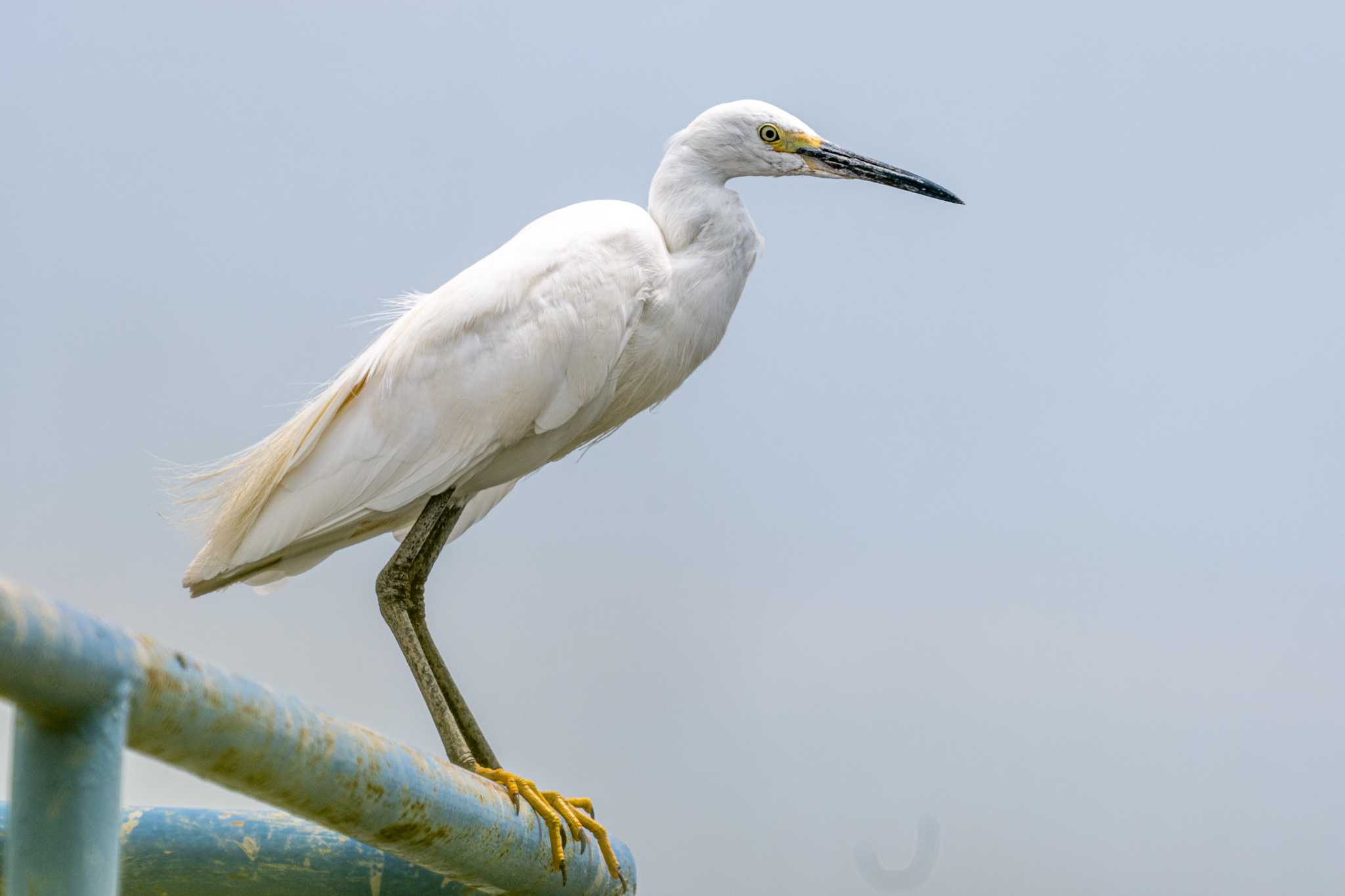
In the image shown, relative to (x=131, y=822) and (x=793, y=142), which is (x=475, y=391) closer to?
(x=793, y=142)

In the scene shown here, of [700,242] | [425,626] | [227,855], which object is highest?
[700,242]

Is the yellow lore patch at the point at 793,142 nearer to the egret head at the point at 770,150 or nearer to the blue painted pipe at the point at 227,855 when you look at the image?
the egret head at the point at 770,150

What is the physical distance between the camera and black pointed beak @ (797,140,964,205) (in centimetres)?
386

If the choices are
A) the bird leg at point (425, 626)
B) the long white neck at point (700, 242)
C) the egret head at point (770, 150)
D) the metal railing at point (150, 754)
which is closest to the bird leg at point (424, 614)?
the bird leg at point (425, 626)

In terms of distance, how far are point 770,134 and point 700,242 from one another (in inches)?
15.8

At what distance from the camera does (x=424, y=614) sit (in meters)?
3.49

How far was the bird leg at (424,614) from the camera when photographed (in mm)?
3299

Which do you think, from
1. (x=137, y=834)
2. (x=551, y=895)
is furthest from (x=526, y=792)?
(x=137, y=834)

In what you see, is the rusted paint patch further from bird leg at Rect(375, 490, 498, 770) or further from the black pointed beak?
the black pointed beak

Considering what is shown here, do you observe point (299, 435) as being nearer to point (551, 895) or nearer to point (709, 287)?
point (709, 287)

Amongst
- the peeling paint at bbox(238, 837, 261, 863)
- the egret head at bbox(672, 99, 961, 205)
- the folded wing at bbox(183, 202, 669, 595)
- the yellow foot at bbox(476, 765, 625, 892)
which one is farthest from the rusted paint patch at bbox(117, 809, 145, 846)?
the egret head at bbox(672, 99, 961, 205)

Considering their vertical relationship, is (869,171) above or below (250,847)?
above

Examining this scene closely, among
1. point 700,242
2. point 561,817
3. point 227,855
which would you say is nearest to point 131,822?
point 227,855

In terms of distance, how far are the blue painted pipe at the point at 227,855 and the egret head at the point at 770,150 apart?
234 cm
